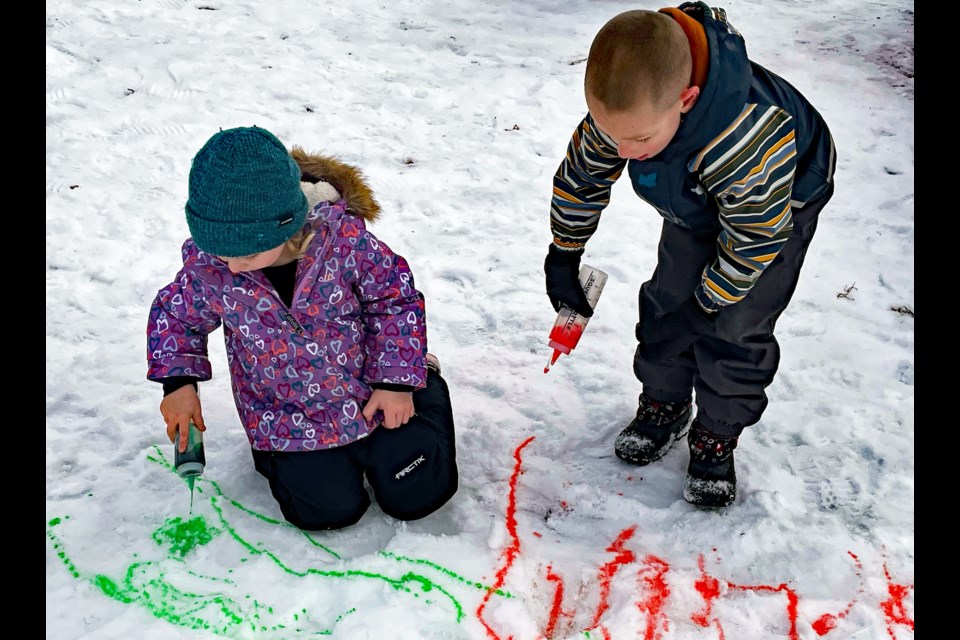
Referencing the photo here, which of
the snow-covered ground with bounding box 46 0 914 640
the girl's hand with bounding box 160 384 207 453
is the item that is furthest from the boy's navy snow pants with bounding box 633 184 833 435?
the girl's hand with bounding box 160 384 207 453

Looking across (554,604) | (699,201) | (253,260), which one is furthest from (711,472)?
(253,260)

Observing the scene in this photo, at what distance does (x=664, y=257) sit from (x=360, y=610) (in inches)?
45.5

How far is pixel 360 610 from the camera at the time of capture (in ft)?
6.36

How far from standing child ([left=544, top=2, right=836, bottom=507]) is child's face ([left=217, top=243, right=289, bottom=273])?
0.73 m

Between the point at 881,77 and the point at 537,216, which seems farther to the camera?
the point at 881,77

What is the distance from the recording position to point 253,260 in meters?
1.86

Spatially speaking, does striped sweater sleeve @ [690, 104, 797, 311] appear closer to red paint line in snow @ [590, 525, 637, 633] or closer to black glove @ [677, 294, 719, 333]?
black glove @ [677, 294, 719, 333]

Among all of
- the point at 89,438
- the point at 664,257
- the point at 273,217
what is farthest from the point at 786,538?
the point at 89,438

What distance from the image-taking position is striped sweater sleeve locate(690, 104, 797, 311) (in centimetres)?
170

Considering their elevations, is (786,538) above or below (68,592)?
above

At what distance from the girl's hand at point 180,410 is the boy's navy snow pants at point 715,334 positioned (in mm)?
1213

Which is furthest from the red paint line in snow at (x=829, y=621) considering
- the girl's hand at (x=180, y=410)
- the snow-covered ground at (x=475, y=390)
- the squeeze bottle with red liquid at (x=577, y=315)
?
the girl's hand at (x=180, y=410)
